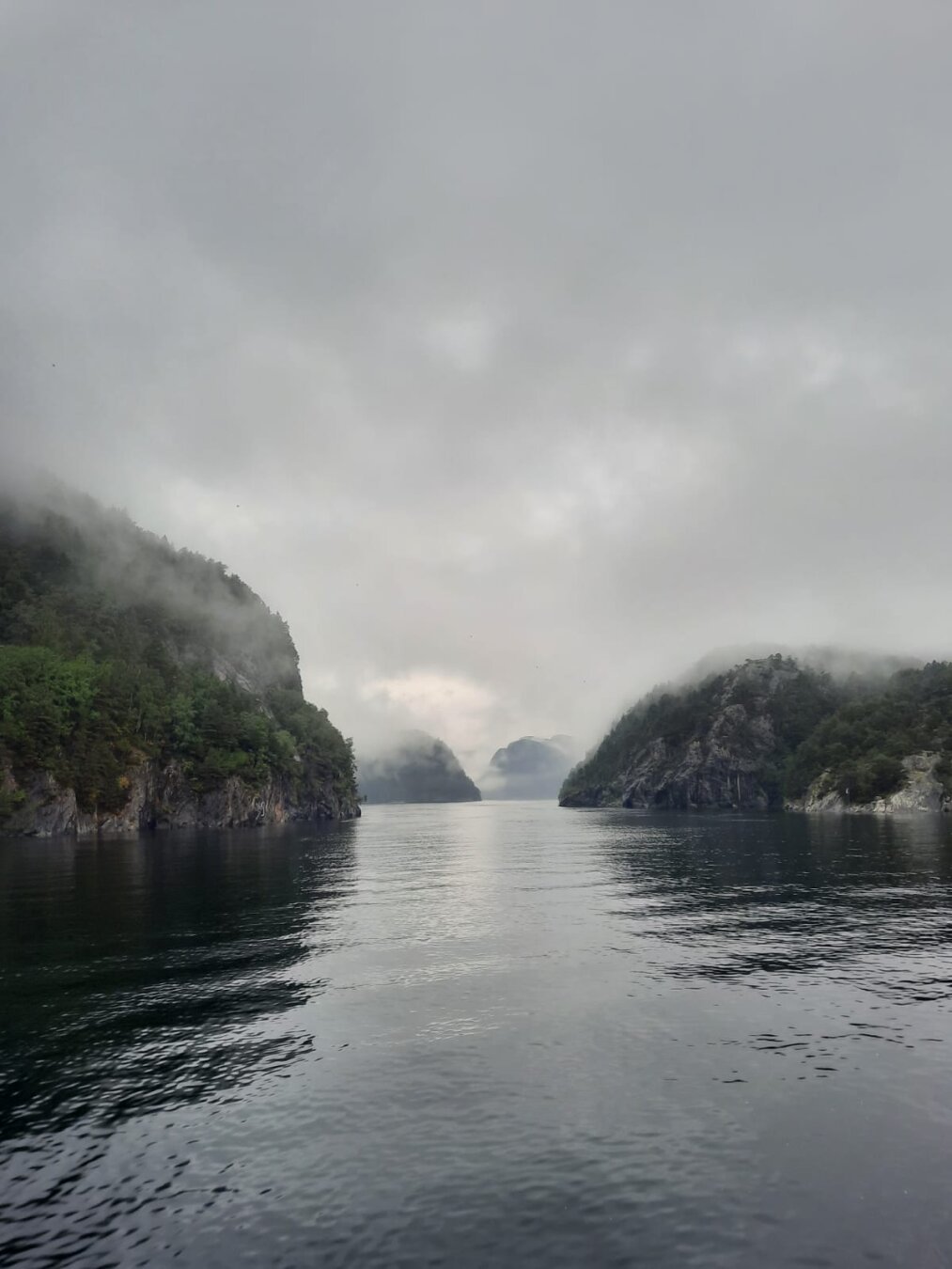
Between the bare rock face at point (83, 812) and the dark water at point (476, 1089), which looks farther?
the bare rock face at point (83, 812)

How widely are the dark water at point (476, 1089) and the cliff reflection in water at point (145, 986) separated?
20 cm

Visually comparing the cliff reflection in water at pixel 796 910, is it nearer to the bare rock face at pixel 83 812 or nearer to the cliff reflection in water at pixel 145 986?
the cliff reflection in water at pixel 145 986

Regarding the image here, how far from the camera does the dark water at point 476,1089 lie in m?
15.8

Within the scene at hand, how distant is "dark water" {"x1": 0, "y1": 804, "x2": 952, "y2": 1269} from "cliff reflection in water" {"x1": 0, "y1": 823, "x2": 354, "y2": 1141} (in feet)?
0.65

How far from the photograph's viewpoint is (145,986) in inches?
1357

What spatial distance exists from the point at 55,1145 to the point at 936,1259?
2155 centimetres

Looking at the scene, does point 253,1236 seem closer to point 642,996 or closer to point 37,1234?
point 37,1234

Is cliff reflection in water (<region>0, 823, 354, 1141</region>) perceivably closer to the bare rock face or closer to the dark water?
the dark water

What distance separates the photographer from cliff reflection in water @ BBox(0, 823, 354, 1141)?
2322 centimetres

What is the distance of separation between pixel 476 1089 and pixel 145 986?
780 inches

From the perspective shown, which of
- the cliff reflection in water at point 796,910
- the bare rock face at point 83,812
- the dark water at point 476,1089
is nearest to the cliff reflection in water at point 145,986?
the dark water at point 476,1089

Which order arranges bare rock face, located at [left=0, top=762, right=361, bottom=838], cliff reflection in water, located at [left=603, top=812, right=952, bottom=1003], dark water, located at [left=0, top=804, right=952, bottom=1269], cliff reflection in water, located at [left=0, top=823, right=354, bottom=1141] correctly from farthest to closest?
bare rock face, located at [left=0, top=762, right=361, bottom=838] → cliff reflection in water, located at [left=603, top=812, right=952, bottom=1003] → cliff reflection in water, located at [left=0, top=823, right=354, bottom=1141] → dark water, located at [left=0, top=804, right=952, bottom=1269]

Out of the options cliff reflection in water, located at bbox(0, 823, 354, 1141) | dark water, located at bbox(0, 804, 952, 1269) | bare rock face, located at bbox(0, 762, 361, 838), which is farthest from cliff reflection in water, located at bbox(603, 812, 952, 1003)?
bare rock face, located at bbox(0, 762, 361, 838)

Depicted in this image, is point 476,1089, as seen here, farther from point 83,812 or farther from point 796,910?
point 83,812
